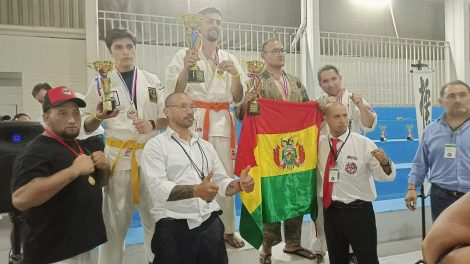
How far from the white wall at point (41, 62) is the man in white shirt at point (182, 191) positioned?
4.56 metres

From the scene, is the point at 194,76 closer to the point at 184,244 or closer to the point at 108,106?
the point at 108,106

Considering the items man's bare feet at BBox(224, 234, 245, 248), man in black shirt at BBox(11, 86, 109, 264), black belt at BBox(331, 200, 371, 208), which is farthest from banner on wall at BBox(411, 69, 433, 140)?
man in black shirt at BBox(11, 86, 109, 264)

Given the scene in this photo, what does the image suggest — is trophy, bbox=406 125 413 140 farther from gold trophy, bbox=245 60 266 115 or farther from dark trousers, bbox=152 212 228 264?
dark trousers, bbox=152 212 228 264

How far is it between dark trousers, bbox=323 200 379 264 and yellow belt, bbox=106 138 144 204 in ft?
4.29

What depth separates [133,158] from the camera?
100 inches

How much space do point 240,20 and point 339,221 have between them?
5450 millimetres

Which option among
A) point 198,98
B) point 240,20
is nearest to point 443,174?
point 198,98

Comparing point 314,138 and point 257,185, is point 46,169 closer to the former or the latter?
point 257,185

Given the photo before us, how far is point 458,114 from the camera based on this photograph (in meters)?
3.00

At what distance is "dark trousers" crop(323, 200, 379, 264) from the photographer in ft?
8.75

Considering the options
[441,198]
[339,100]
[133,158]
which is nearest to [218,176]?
[133,158]

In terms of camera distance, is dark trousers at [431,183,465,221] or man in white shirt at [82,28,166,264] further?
dark trousers at [431,183,465,221]

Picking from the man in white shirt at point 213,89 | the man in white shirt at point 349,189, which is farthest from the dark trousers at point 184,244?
the man in white shirt at point 349,189

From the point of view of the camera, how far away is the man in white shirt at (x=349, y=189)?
8.79 ft
